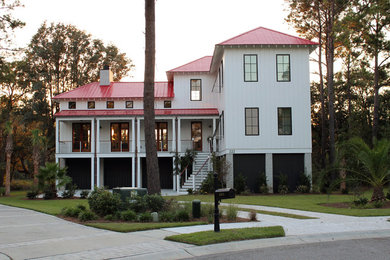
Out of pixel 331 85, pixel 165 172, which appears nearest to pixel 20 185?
pixel 165 172

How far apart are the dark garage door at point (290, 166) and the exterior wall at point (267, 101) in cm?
48

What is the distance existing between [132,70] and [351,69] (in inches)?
862

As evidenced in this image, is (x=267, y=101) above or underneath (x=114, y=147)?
above

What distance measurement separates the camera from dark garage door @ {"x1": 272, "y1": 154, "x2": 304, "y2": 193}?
24.8 metres

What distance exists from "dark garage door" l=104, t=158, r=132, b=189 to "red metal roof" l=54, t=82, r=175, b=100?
494 centimetres

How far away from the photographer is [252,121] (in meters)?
24.8

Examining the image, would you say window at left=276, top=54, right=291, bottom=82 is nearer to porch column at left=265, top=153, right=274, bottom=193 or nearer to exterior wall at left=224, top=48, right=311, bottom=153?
exterior wall at left=224, top=48, right=311, bottom=153

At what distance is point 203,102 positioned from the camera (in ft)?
105

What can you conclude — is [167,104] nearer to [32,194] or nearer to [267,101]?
[267,101]

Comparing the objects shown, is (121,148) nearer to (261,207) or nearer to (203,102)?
(203,102)

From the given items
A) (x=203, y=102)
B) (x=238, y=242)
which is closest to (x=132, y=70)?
(x=203, y=102)

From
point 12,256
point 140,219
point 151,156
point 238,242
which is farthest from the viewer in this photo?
point 151,156

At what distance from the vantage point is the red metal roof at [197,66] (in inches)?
1253

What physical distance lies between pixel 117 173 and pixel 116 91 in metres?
6.37
